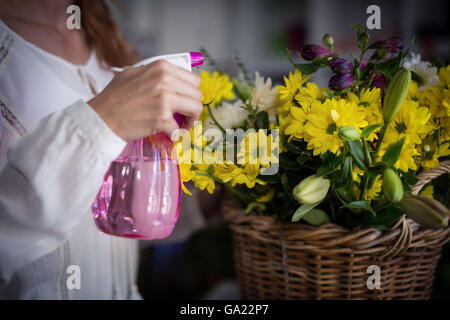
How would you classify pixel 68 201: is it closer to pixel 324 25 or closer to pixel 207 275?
pixel 207 275

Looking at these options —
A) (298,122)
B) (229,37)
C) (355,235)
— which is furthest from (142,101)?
(229,37)

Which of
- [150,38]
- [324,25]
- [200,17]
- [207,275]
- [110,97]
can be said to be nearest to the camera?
[110,97]

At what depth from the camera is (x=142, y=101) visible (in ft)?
1.04

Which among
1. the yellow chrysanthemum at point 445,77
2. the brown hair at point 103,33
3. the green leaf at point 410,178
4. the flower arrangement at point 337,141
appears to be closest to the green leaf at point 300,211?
the flower arrangement at point 337,141

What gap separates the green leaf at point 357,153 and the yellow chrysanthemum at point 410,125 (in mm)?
44

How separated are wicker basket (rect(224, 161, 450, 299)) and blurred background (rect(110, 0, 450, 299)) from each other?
0.77ft

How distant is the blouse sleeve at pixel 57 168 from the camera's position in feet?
1.03

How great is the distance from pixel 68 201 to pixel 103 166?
50 mm

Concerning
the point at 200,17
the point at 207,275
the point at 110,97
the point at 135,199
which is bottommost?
the point at 207,275

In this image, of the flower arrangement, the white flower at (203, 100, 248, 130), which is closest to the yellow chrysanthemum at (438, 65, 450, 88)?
the flower arrangement

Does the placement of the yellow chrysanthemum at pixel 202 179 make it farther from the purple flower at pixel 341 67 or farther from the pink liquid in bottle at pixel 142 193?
the purple flower at pixel 341 67

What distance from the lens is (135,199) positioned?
37cm

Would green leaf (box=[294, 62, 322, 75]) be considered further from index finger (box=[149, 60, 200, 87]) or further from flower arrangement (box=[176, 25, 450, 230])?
index finger (box=[149, 60, 200, 87])
